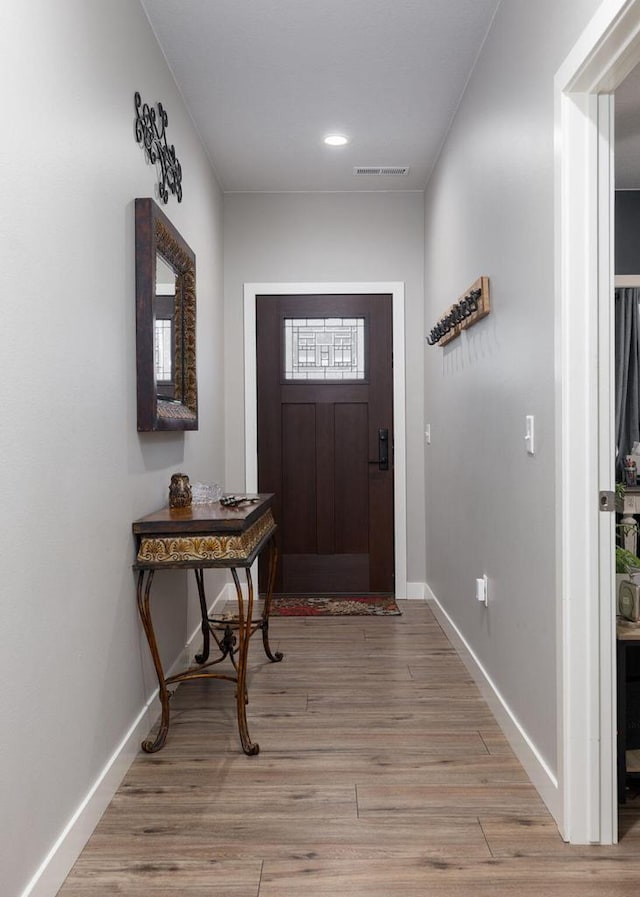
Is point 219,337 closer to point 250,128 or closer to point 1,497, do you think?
point 250,128

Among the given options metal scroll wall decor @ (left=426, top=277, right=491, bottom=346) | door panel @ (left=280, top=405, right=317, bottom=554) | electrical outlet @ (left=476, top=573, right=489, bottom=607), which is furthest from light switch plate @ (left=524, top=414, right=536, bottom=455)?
door panel @ (left=280, top=405, right=317, bottom=554)

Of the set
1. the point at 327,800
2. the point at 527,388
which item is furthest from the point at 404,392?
the point at 327,800

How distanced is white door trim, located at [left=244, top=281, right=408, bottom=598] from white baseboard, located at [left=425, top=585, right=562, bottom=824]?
3.47ft

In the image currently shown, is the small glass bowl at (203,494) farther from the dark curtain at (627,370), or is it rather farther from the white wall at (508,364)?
the dark curtain at (627,370)

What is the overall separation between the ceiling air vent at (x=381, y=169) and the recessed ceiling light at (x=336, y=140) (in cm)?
37

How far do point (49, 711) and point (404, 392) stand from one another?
3.34 m

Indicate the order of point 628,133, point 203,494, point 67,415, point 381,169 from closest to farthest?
point 67,415, point 203,494, point 628,133, point 381,169

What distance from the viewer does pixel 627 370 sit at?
13.1 feet

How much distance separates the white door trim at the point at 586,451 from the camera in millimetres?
1825

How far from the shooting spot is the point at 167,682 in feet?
8.43

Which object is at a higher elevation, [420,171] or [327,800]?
[420,171]

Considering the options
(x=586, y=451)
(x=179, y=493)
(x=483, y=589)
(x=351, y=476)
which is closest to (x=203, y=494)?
(x=179, y=493)

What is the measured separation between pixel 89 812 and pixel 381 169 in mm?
3629

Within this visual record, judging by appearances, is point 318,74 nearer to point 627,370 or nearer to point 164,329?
point 164,329
